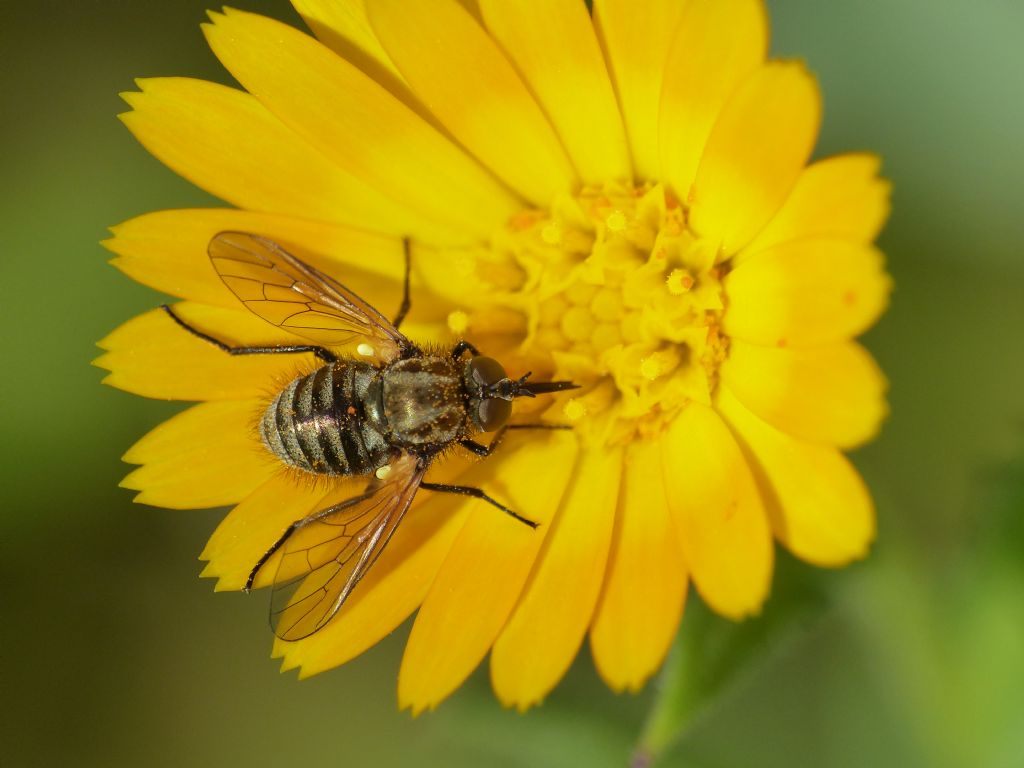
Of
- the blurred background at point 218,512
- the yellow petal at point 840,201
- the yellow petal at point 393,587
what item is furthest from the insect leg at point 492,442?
the blurred background at point 218,512

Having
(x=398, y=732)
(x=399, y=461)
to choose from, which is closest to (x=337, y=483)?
(x=399, y=461)

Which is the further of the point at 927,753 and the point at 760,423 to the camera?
the point at 927,753

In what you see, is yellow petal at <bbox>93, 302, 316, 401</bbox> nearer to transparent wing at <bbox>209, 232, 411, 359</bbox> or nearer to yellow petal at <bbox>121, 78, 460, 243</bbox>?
transparent wing at <bbox>209, 232, 411, 359</bbox>

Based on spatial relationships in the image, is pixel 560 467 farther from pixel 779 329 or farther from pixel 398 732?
pixel 398 732

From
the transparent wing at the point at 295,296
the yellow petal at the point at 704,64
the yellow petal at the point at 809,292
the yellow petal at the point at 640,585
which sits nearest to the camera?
the yellow petal at the point at 809,292

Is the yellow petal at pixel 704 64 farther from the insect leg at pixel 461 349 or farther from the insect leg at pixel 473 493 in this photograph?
the insect leg at pixel 473 493

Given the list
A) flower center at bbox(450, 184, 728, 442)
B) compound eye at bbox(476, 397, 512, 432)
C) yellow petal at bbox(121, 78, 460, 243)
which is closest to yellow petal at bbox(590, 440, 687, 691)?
flower center at bbox(450, 184, 728, 442)

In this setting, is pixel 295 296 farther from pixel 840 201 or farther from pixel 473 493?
pixel 840 201
